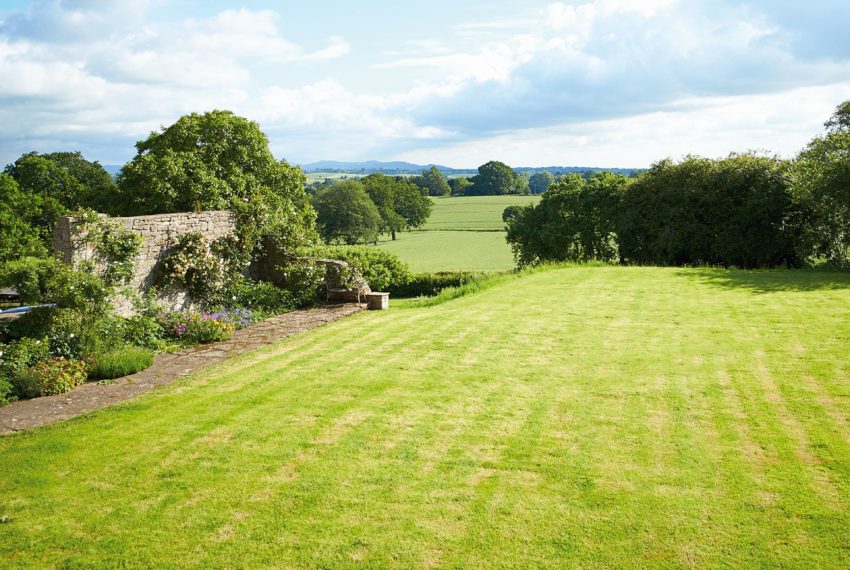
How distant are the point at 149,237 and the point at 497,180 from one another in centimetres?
8801

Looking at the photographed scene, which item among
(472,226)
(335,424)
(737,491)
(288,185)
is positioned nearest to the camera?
(737,491)

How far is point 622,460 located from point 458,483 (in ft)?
5.07

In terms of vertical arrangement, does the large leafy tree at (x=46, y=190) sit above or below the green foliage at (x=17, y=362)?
above

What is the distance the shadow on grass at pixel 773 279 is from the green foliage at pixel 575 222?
1347 centimetres

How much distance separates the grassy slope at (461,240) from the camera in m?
42.3

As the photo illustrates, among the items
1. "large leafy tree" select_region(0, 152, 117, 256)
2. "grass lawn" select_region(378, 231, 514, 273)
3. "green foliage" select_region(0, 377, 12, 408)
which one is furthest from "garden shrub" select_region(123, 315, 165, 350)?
"grass lawn" select_region(378, 231, 514, 273)

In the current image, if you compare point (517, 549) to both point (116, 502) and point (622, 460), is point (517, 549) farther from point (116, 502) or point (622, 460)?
point (116, 502)

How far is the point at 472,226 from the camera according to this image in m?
66.3

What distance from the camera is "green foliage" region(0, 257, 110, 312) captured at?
360 inches

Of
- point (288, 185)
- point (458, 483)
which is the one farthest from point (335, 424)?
point (288, 185)

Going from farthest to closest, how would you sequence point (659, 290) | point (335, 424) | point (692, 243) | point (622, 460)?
point (692, 243) → point (659, 290) → point (335, 424) → point (622, 460)

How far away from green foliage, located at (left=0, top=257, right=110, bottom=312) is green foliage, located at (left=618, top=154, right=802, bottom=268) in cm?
2343

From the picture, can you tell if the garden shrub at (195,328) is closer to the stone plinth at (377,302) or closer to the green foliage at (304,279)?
the green foliage at (304,279)

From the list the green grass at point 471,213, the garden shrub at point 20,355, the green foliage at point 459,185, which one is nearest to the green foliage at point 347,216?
the green grass at point 471,213
